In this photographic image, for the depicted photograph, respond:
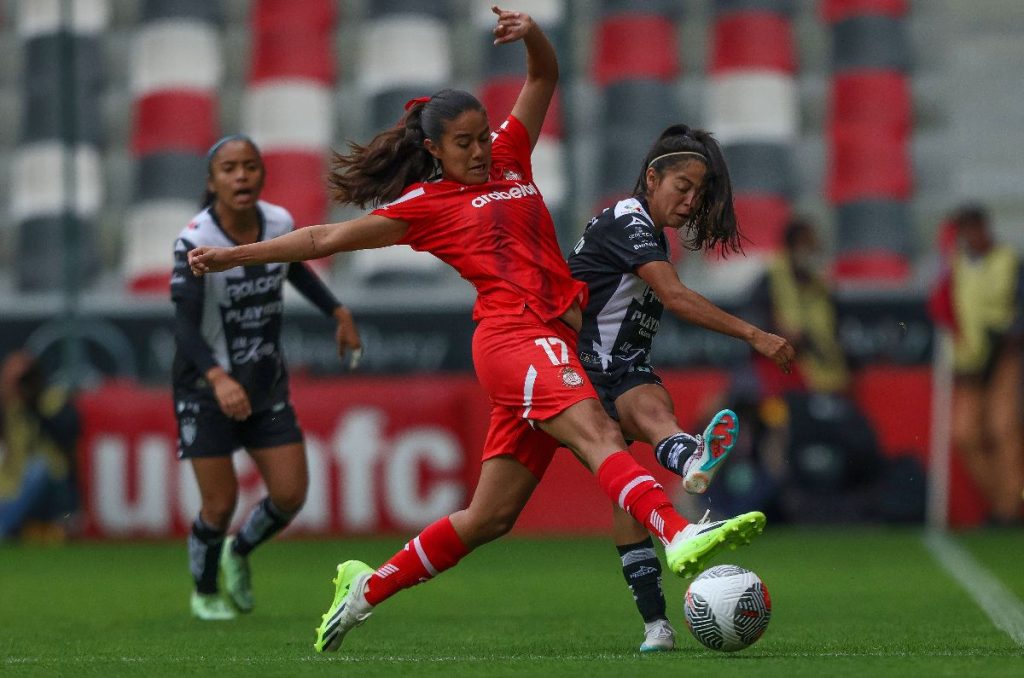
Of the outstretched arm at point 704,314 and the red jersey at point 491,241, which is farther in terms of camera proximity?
the red jersey at point 491,241

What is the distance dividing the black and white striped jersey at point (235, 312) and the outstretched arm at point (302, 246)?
1.77 metres

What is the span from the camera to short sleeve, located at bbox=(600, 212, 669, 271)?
6.16 meters

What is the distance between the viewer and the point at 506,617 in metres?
7.66

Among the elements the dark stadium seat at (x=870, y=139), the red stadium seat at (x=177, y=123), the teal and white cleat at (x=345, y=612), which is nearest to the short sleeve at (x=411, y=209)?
the teal and white cleat at (x=345, y=612)

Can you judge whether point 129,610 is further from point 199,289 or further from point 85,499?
point 85,499

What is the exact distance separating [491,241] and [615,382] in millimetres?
641

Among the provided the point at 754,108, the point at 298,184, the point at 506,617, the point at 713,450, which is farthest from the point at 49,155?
the point at 713,450

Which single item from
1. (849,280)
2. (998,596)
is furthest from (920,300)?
(998,596)

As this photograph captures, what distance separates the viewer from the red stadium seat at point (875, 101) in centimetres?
1530

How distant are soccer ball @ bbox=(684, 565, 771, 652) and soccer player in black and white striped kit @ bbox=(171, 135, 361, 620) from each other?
2.54 m

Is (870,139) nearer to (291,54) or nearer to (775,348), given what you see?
(291,54)

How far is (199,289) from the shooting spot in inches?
302

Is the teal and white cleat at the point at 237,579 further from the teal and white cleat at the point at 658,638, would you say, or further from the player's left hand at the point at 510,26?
the player's left hand at the point at 510,26

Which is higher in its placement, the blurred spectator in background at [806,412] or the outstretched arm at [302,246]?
the outstretched arm at [302,246]
